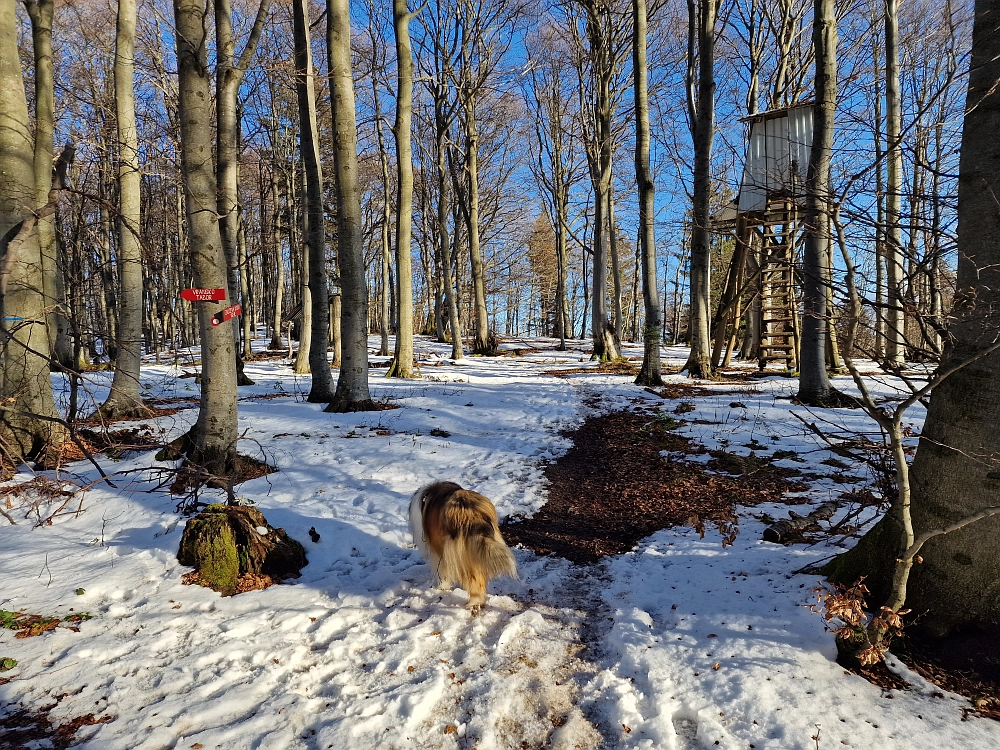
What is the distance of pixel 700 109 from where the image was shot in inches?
469

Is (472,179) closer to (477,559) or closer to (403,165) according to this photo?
(403,165)

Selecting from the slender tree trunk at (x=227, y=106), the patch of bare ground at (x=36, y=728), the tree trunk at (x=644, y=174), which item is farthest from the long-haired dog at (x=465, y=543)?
the tree trunk at (x=644, y=174)

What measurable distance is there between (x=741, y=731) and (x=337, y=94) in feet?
33.6

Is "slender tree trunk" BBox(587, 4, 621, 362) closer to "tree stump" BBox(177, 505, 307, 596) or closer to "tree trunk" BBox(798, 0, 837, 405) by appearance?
"tree trunk" BBox(798, 0, 837, 405)

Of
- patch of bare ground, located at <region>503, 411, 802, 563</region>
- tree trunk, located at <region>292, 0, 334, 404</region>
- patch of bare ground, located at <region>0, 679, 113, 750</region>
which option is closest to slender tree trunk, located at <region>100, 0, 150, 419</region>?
tree trunk, located at <region>292, 0, 334, 404</region>

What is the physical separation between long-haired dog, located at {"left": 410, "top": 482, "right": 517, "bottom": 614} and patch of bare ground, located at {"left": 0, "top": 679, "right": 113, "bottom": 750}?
6.72ft

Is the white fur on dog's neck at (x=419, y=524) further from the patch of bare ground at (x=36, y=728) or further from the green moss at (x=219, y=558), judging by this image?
the patch of bare ground at (x=36, y=728)

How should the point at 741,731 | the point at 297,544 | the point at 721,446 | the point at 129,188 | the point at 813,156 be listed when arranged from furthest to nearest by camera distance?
the point at 129,188 → the point at 813,156 → the point at 721,446 → the point at 297,544 → the point at 741,731

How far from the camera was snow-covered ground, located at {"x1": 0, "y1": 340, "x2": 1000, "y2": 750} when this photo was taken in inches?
96.1

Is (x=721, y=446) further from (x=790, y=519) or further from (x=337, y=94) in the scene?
(x=337, y=94)

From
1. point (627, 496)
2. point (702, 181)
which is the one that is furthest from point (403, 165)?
point (627, 496)

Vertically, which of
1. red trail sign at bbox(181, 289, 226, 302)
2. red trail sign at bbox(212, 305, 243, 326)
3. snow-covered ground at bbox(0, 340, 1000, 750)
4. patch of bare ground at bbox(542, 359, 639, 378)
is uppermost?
red trail sign at bbox(181, 289, 226, 302)

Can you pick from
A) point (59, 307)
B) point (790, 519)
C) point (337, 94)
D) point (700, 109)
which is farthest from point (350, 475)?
point (700, 109)

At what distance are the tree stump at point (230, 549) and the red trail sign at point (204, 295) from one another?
6.97 ft
